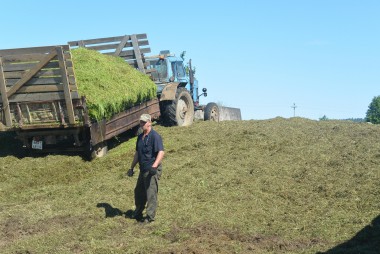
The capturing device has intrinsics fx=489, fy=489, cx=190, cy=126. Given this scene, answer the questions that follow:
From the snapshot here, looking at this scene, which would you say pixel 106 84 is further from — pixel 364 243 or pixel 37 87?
pixel 364 243

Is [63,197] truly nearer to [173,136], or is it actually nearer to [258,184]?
[258,184]

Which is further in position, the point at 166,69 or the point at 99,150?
the point at 166,69

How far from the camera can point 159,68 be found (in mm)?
16359

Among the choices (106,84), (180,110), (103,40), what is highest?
→ (103,40)

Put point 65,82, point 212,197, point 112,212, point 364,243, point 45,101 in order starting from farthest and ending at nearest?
point 45,101, point 65,82, point 212,197, point 112,212, point 364,243

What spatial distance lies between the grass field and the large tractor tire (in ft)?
4.70

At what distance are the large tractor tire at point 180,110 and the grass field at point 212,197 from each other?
1.43 m

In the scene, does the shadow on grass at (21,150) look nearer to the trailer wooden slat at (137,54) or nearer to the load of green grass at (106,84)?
the load of green grass at (106,84)

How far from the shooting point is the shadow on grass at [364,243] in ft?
19.5

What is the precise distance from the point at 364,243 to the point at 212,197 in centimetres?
293

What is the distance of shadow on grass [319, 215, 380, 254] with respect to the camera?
19.5 feet

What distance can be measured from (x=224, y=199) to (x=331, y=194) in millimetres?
Result: 1913

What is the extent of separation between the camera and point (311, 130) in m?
14.3

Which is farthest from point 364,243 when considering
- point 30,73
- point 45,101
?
point 30,73
